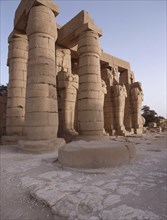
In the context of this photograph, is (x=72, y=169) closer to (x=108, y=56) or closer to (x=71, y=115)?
(x=71, y=115)

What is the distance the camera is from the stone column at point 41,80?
587 centimetres

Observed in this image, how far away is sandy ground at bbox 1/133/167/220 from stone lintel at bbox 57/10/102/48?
22.1 ft

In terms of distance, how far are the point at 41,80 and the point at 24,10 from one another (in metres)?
3.73

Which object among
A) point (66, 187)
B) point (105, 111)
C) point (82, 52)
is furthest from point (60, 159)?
point (105, 111)

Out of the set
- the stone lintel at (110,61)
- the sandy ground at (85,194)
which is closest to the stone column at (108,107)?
the stone lintel at (110,61)

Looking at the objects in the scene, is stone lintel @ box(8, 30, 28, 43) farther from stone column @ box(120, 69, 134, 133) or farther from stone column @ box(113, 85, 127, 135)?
stone column @ box(120, 69, 134, 133)

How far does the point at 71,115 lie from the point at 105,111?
15.4 feet

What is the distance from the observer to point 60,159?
381cm

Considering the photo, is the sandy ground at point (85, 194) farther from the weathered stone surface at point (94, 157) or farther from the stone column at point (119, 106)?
the stone column at point (119, 106)

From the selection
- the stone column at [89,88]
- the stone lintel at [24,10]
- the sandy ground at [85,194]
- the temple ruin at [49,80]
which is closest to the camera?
the sandy ground at [85,194]

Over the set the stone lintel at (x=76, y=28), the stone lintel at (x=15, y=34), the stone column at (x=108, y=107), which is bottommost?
the stone column at (x=108, y=107)

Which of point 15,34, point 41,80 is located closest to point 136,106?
point 41,80

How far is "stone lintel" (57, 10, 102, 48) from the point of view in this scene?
7.73 metres

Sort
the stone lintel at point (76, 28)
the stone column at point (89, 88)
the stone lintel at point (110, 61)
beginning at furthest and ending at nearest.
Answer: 1. the stone lintel at point (110, 61)
2. the stone lintel at point (76, 28)
3. the stone column at point (89, 88)
